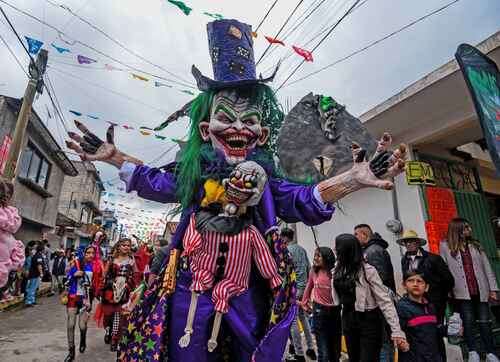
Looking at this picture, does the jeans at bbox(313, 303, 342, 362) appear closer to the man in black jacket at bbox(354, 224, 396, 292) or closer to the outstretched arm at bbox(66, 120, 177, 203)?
the man in black jacket at bbox(354, 224, 396, 292)

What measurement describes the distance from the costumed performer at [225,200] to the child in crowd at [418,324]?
1649 millimetres

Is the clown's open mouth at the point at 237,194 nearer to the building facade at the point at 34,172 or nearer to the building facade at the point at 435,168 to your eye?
the building facade at the point at 435,168

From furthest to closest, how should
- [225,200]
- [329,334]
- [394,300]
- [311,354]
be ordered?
1. [311,354]
2. [329,334]
3. [394,300]
4. [225,200]

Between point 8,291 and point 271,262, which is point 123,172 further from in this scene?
point 8,291

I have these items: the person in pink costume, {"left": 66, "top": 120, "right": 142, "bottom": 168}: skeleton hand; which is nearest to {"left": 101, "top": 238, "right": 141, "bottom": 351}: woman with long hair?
the person in pink costume

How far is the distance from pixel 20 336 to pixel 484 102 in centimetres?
696

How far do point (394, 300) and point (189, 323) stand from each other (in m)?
2.24

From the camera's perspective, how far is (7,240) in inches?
83.6

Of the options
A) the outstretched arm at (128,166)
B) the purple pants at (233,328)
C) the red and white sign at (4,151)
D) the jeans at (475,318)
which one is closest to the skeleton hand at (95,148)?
the outstretched arm at (128,166)

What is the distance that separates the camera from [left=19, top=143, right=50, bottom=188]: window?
10625mm

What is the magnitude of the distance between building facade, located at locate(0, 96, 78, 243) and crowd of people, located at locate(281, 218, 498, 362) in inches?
347

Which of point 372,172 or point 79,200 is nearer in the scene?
point 372,172

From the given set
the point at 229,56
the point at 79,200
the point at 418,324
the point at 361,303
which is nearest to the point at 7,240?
the point at 229,56

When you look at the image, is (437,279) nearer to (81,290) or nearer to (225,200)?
(225,200)
